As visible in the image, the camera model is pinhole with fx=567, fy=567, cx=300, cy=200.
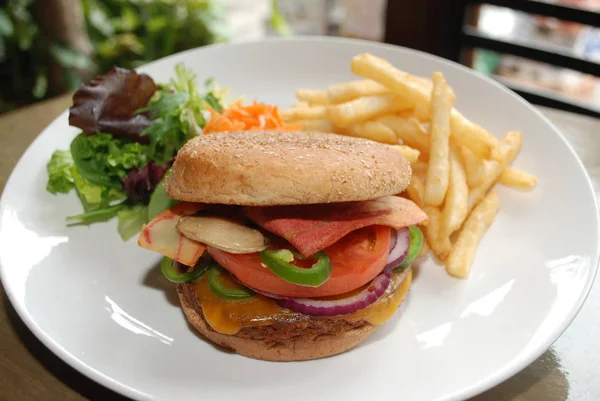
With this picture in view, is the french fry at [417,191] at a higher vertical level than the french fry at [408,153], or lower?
lower

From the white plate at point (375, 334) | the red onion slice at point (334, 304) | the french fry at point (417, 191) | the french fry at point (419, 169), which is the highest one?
the french fry at point (419, 169)

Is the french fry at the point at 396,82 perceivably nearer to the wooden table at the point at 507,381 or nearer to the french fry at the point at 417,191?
the french fry at the point at 417,191

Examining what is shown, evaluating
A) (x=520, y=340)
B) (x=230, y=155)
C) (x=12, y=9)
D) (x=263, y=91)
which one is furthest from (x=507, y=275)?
(x=12, y=9)

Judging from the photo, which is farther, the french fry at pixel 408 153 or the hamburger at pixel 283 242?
the french fry at pixel 408 153

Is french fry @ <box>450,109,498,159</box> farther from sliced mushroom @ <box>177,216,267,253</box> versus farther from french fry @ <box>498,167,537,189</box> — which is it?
sliced mushroom @ <box>177,216,267,253</box>

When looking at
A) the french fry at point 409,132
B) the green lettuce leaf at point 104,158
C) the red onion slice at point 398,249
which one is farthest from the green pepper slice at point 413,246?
the green lettuce leaf at point 104,158

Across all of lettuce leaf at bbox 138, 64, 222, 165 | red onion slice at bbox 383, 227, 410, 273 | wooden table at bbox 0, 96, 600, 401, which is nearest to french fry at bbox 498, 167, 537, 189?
wooden table at bbox 0, 96, 600, 401

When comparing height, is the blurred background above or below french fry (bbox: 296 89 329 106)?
below
